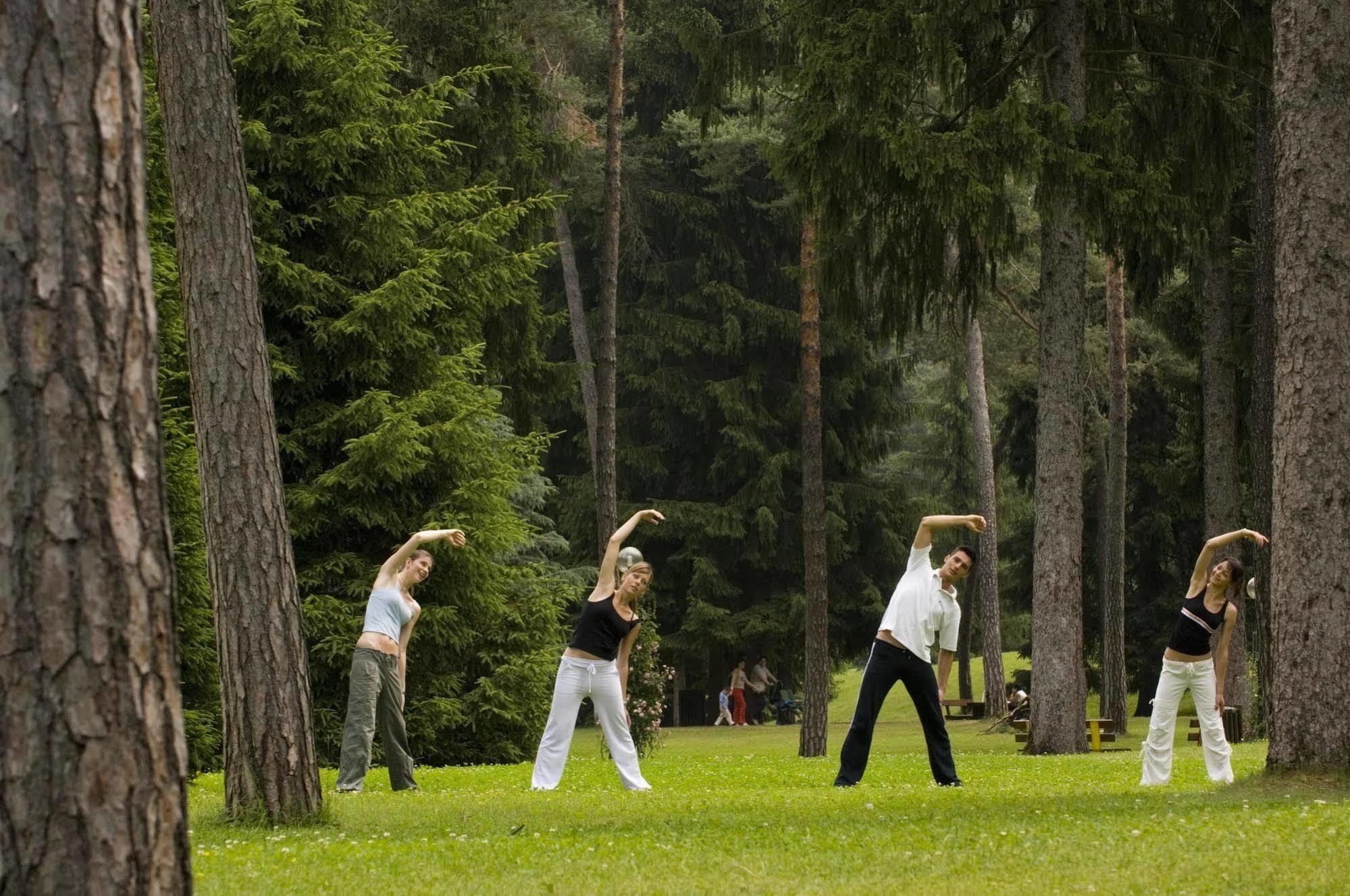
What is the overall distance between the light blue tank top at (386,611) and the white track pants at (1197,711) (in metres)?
5.84

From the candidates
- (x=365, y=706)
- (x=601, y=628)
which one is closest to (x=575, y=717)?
(x=601, y=628)

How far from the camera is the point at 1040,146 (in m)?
17.9

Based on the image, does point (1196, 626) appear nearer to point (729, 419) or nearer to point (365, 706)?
point (365, 706)

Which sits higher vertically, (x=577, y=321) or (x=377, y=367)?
(x=577, y=321)

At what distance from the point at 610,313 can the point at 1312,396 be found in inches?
683

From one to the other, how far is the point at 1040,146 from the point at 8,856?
52.1ft

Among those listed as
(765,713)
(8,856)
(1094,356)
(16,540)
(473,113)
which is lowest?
(765,713)

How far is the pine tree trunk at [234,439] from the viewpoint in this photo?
29.8 ft

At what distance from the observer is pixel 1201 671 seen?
12266mm

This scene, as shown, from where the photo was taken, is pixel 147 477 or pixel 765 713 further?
pixel 765 713

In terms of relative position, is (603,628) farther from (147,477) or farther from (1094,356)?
(1094,356)

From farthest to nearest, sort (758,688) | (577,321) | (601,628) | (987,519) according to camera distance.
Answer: (758,688), (987,519), (577,321), (601,628)

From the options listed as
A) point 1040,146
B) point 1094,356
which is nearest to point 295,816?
point 1040,146

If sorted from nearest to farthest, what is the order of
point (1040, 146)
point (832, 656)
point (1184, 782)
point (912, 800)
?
point (912, 800), point (1184, 782), point (1040, 146), point (832, 656)
